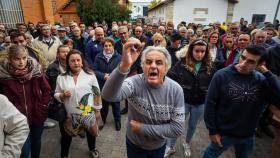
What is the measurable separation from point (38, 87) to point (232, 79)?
264 centimetres

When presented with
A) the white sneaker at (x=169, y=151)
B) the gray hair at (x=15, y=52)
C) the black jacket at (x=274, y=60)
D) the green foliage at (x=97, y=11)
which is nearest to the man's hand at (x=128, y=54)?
the gray hair at (x=15, y=52)

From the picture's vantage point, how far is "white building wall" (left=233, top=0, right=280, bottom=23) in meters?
23.5

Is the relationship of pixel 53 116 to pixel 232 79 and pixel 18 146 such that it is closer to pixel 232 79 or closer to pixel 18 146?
pixel 18 146

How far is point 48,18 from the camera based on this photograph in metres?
16.6

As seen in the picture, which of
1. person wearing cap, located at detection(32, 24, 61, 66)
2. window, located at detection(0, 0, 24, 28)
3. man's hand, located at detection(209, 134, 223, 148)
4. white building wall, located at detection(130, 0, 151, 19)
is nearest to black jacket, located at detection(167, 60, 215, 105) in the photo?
man's hand, located at detection(209, 134, 223, 148)

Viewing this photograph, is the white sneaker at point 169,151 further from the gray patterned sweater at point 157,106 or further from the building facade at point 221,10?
the building facade at point 221,10

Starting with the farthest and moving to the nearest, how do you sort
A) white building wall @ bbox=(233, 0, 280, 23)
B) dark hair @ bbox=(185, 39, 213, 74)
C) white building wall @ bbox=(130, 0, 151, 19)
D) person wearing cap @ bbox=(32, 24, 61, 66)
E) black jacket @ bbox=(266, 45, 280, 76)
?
white building wall @ bbox=(130, 0, 151, 19)
white building wall @ bbox=(233, 0, 280, 23)
person wearing cap @ bbox=(32, 24, 61, 66)
black jacket @ bbox=(266, 45, 280, 76)
dark hair @ bbox=(185, 39, 213, 74)

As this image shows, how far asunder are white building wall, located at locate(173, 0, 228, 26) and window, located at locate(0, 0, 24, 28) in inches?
664

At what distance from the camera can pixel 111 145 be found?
3.91 m

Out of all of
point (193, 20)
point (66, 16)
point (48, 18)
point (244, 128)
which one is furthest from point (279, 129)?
point (193, 20)

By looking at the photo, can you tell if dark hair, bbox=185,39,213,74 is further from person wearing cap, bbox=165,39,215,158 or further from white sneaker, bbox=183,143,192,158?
white sneaker, bbox=183,143,192,158

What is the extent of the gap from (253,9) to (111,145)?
89.6 ft

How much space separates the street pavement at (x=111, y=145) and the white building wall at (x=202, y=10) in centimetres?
2179

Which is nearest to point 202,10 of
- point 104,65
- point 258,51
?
point 104,65
